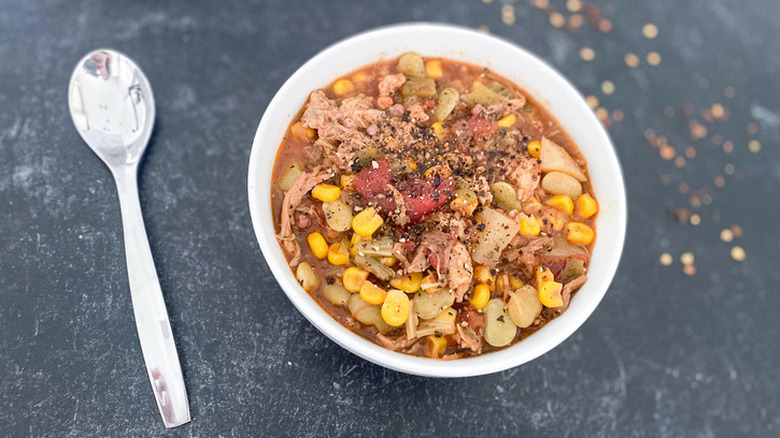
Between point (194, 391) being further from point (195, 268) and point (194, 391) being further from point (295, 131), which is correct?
point (295, 131)

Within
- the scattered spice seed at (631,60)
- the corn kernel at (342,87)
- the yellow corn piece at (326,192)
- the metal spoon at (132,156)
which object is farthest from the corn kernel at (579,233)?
the metal spoon at (132,156)

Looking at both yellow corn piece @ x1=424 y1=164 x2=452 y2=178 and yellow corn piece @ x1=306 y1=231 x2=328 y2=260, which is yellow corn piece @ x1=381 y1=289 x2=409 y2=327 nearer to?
yellow corn piece @ x1=306 y1=231 x2=328 y2=260

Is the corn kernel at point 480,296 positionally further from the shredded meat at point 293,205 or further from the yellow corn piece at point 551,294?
the shredded meat at point 293,205

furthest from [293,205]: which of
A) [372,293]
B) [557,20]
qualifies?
[557,20]

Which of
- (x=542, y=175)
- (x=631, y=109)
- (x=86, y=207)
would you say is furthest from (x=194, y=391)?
(x=631, y=109)

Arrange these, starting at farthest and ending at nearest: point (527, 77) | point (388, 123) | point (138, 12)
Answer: point (138, 12)
point (527, 77)
point (388, 123)

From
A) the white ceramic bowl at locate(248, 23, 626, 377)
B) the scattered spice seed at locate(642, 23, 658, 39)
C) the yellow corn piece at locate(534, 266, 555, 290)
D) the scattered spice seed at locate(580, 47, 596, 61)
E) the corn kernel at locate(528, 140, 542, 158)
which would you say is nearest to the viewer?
the white ceramic bowl at locate(248, 23, 626, 377)

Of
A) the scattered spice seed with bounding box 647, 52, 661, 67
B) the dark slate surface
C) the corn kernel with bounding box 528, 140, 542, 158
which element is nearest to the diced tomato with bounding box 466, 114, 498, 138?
the corn kernel with bounding box 528, 140, 542, 158
